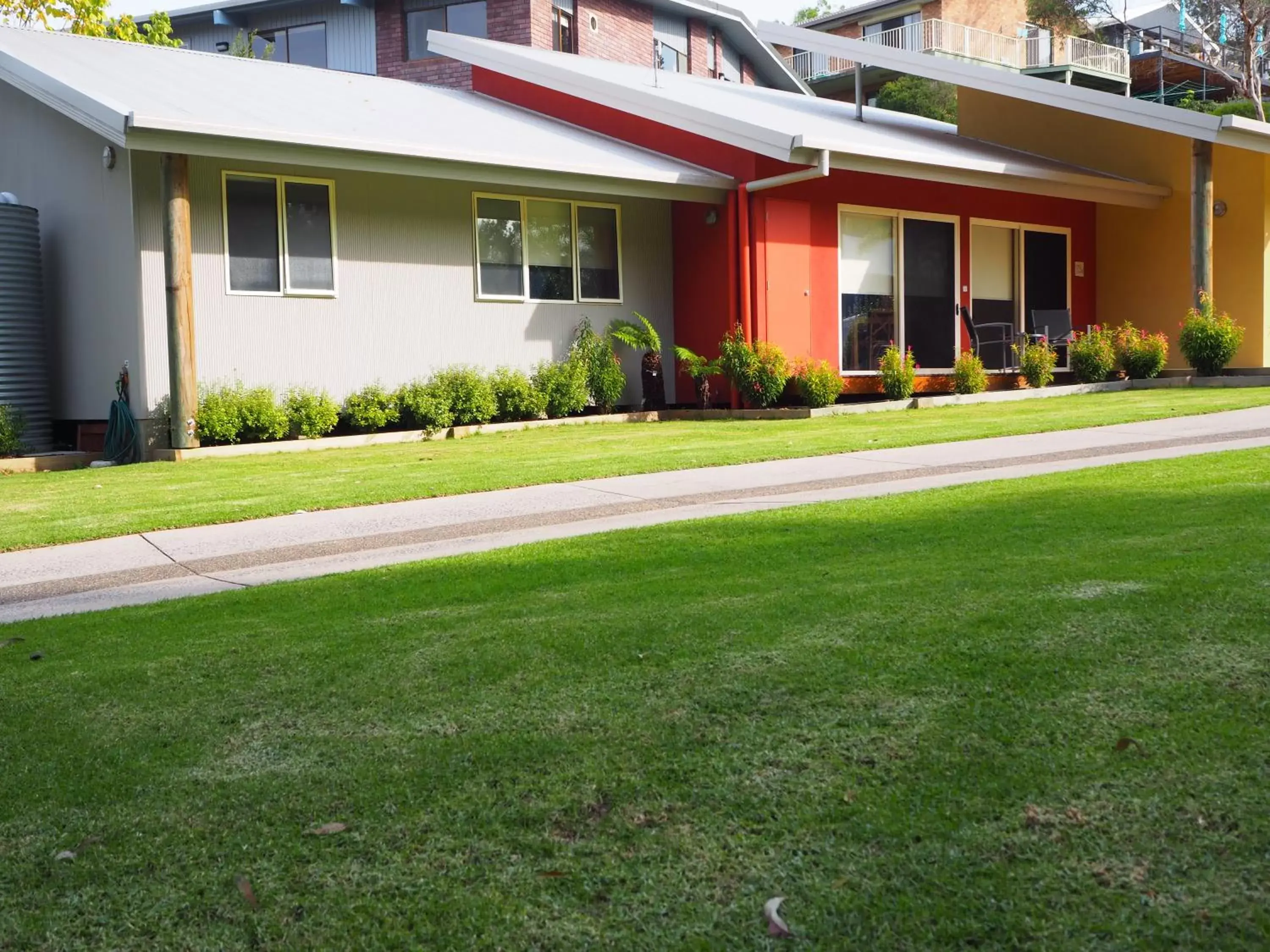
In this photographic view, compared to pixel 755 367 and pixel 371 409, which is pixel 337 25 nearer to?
pixel 755 367

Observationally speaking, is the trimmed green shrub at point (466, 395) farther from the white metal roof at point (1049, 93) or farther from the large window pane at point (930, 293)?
the white metal roof at point (1049, 93)

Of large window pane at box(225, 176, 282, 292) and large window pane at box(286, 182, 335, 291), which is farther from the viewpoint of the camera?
large window pane at box(286, 182, 335, 291)

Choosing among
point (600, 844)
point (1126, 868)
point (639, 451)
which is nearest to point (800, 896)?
point (600, 844)

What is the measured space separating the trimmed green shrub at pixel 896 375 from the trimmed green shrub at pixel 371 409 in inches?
240

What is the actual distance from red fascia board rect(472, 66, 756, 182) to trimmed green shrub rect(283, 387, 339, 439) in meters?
5.96

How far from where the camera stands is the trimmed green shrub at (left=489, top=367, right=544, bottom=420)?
1464 centimetres

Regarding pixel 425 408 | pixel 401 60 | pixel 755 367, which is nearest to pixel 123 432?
pixel 425 408

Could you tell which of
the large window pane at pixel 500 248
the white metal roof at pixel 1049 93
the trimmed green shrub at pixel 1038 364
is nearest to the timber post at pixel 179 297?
the large window pane at pixel 500 248

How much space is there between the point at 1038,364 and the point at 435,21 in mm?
18231

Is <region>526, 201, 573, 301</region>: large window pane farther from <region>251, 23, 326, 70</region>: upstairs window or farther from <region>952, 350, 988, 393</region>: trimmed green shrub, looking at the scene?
<region>251, 23, 326, 70</region>: upstairs window

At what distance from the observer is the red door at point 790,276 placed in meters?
15.7

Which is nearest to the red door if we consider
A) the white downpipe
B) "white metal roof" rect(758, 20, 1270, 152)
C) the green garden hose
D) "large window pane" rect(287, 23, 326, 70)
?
the white downpipe

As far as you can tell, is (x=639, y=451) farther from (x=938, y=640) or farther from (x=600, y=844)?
(x=600, y=844)

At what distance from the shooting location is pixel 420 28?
29406mm
